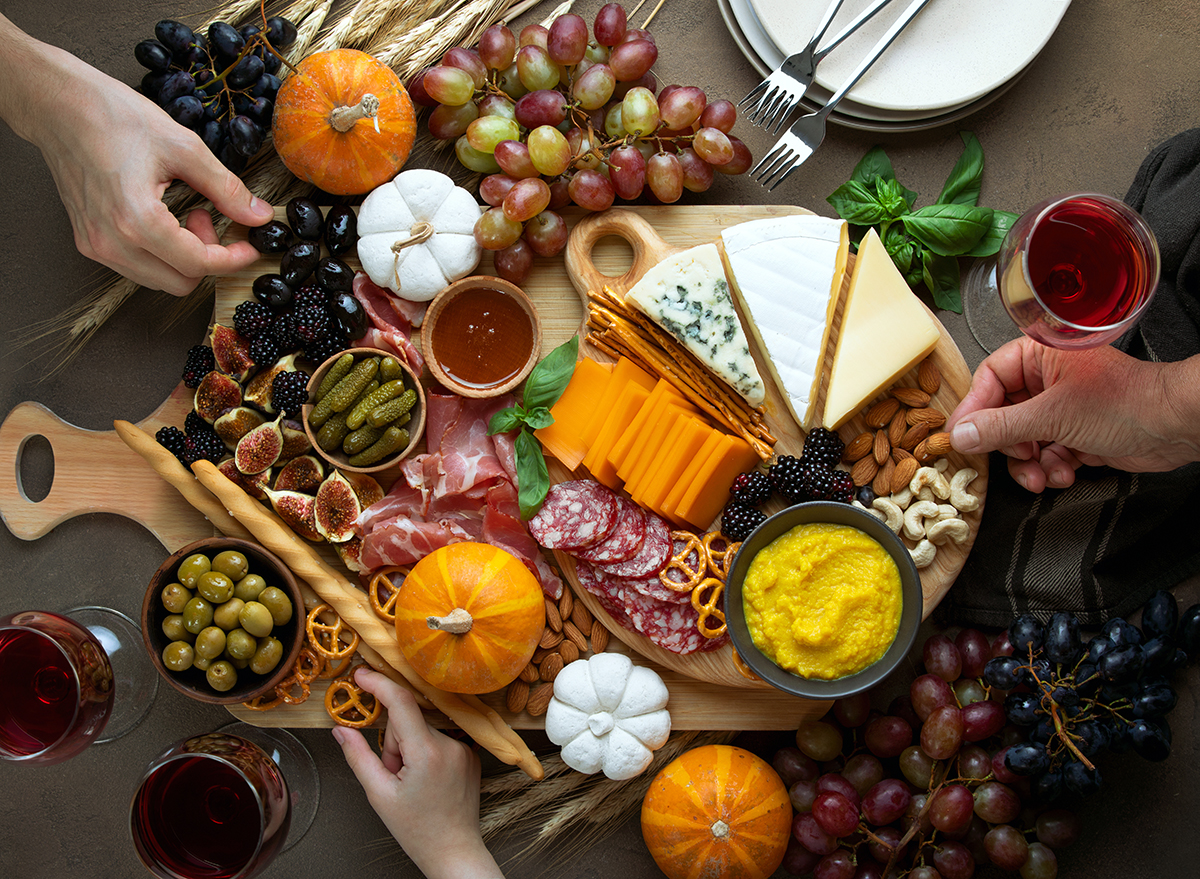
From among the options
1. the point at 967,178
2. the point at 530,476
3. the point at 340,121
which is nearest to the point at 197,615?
the point at 530,476

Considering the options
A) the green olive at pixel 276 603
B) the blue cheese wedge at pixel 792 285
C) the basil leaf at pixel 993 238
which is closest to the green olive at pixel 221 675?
the green olive at pixel 276 603

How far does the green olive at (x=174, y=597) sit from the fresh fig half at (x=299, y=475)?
332 millimetres

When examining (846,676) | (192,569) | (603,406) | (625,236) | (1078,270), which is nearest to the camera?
(1078,270)

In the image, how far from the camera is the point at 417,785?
6.45 ft

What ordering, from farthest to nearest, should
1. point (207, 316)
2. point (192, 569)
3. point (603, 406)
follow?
point (207, 316) < point (603, 406) < point (192, 569)

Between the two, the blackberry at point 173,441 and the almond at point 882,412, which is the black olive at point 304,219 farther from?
the almond at point 882,412

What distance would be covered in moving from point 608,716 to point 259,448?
1.14 m

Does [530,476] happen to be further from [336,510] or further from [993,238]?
[993,238]

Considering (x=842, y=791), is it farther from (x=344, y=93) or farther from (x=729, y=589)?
(x=344, y=93)

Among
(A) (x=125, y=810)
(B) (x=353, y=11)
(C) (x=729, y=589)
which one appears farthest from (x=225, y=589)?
(B) (x=353, y=11)

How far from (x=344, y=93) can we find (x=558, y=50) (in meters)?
0.55

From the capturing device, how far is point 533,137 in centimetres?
198

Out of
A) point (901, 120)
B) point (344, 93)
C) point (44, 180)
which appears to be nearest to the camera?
point (344, 93)

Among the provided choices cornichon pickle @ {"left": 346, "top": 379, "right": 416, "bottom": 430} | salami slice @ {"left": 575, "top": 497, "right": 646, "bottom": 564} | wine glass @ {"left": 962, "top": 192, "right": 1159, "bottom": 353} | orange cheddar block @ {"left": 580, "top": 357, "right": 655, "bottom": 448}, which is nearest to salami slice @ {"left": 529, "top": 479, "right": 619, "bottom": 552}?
salami slice @ {"left": 575, "top": 497, "right": 646, "bottom": 564}
